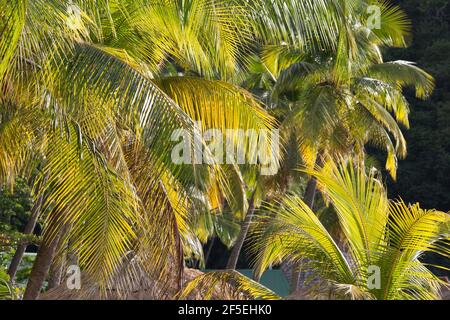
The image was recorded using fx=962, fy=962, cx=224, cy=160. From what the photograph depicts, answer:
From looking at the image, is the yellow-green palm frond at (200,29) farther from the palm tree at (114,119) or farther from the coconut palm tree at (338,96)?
the coconut palm tree at (338,96)

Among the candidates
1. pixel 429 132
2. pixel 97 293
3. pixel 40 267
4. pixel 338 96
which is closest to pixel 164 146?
pixel 40 267

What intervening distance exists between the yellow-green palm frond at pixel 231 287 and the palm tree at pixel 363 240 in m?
0.36

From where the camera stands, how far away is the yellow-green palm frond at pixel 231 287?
363 inches

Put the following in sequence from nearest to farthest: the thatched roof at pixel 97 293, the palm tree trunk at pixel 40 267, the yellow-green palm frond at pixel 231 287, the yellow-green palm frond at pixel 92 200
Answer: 1. the yellow-green palm frond at pixel 92 200
2. the yellow-green palm frond at pixel 231 287
3. the palm tree trunk at pixel 40 267
4. the thatched roof at pixel 97 293

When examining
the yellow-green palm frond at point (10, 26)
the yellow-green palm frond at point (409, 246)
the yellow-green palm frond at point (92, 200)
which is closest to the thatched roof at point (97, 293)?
the yellow-green palm frond at point (92, 200)

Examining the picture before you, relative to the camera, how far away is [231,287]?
368 inches

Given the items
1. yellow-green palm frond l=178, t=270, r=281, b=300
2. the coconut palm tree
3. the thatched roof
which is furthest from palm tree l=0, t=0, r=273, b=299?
the coconut palm tree

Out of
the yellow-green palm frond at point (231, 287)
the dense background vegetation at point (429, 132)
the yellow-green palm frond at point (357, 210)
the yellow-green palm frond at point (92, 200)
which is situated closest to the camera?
the yellow-green palm frond at point (92, 200)

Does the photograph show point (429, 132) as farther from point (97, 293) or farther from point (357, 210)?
point (357, 210)

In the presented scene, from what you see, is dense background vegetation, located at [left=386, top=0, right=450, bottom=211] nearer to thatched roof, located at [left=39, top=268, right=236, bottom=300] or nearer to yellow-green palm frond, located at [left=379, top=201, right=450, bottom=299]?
thatched roof, located at [left=39, top=268, right=236, bottom=300]

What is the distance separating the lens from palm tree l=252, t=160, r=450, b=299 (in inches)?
359

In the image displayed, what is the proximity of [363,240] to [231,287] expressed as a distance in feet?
4.50

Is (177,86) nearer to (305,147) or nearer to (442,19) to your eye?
(305,147)

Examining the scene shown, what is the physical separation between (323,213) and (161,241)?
65.4 feet
